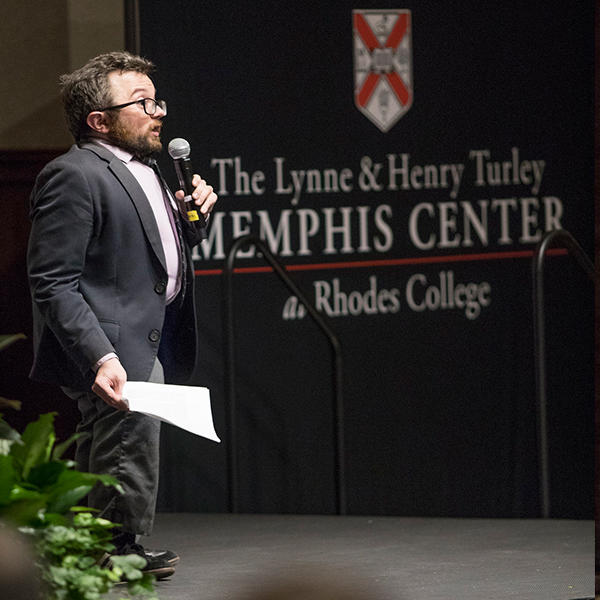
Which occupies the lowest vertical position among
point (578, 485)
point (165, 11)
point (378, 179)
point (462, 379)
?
point (578, 485)

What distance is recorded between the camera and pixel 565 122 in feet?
22.0

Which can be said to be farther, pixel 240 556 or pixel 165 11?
pixel 165 11

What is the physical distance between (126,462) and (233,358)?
214 centimetres

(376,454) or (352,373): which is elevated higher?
(352,373)

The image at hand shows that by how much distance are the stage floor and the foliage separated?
1723mm

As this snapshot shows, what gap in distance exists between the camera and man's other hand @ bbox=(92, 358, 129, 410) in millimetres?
3350

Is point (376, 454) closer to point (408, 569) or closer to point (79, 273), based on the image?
point (408, 569)

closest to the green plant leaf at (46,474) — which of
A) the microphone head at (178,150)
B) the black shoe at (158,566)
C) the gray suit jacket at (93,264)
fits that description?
the gray suit jacket at (93,264)

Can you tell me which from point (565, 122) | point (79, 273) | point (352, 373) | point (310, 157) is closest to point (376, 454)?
point (352, 373)

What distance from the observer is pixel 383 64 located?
643 centimetres

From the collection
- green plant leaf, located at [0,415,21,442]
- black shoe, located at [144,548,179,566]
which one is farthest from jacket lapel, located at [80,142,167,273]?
green plant leaf, located at [0,415,21,442]

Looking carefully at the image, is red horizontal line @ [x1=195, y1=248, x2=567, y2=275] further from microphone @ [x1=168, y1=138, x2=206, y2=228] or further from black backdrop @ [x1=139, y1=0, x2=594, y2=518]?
microphone @ [x1=168, y1=138, x2=206, y2=228]

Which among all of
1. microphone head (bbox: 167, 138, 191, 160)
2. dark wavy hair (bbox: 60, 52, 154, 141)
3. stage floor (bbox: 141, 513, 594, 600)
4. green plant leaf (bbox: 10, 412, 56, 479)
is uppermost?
dark wavy hair (bbox: 60, 52, 154, 141)

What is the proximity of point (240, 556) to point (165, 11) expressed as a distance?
254 cm
